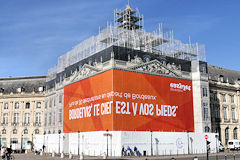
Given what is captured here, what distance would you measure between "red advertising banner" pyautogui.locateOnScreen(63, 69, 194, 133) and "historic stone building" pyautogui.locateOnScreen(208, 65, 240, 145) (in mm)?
14972

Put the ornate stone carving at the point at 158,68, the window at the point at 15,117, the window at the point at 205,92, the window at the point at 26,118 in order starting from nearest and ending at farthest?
the ornate stone carving at the point at 158,68 → the window at the point at 205,92 → the window at the point at 26,118 → the window at the point at 15,117

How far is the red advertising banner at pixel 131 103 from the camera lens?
5469 centimetres

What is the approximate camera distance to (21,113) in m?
95.5

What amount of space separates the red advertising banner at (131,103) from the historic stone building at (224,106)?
49.1 feet

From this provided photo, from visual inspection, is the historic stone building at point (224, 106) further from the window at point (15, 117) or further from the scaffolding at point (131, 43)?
the window at point (15, 117)

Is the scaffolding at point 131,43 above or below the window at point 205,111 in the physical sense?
above

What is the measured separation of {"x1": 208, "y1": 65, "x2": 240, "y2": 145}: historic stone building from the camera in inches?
3034

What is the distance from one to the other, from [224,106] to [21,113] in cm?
6273

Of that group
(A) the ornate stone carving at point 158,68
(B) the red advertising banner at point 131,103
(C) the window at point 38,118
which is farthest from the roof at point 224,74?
(C) the window at point 38,118

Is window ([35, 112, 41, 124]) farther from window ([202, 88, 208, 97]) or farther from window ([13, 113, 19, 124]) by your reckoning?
window ([202, 88, 208, 97])

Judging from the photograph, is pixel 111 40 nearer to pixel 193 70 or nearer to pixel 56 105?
pixel 193 70

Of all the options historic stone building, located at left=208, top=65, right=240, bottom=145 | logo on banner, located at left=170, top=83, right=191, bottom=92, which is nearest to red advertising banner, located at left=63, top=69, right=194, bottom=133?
logo on banner, located at left=170, top=83, right=191, bottom=92

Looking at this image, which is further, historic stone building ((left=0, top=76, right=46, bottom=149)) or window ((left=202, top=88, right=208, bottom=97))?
historic stone building ((left=0, top=76, right=46, bottom=149))

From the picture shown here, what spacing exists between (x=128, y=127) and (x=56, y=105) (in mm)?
31176
